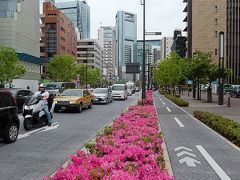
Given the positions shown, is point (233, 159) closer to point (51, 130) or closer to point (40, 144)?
point (40, 144)

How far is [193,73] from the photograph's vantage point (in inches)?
1510

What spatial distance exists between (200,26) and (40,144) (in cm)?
8419

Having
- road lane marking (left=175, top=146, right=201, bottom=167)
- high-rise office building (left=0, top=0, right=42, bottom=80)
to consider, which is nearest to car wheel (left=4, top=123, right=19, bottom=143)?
road lane marking (left=175, top=146, right=201, bottom=167)

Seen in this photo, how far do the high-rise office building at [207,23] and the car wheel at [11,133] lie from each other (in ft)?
263

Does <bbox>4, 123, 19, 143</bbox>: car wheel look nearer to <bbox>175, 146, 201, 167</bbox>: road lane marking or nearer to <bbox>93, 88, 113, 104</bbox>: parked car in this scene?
<bbox>175, 146, 201, 167</bbox>: road lane marking

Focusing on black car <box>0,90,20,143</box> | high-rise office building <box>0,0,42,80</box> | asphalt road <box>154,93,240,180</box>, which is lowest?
asphalt road <box>154,93,240,180</box>

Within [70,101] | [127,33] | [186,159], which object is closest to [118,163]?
[186,159]

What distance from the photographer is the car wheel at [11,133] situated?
422 inches

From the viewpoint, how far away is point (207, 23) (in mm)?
89438

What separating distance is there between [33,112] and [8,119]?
3.43 metres

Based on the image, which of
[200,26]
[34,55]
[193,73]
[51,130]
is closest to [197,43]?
[200,26]

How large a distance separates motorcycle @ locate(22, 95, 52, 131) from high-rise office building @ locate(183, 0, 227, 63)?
76489 millimetres

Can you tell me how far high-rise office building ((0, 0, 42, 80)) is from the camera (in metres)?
72.3

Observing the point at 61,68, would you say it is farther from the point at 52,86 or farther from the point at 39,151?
the point at 39,151
